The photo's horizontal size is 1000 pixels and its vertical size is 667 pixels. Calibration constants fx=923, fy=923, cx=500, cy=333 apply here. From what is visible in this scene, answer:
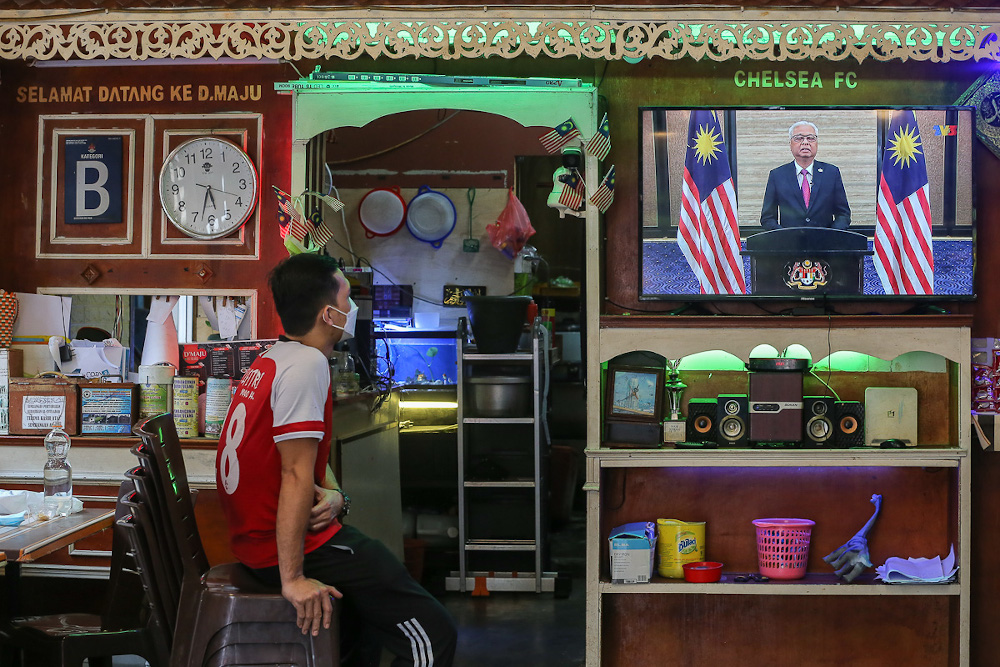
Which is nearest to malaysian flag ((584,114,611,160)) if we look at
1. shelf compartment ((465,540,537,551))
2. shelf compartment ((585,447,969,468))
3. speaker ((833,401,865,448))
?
shelf compartment ((585,447,969,468))

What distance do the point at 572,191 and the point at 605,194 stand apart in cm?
16

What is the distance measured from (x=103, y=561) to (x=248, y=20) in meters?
2.55

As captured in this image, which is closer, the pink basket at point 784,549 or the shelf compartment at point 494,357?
the pink basket at point 784,549

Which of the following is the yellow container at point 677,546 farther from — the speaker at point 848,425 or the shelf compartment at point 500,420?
the shelf compartment at point 500,420

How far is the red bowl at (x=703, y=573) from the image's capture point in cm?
391

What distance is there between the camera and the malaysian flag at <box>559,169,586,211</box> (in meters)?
4.20

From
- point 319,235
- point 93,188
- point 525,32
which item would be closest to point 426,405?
point 319,235

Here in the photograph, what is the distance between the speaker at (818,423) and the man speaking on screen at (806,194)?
797mm

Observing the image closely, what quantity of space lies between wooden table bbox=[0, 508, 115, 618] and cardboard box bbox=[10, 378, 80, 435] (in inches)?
37.4

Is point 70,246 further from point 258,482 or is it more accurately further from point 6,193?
point 258,482

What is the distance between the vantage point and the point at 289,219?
169 inches

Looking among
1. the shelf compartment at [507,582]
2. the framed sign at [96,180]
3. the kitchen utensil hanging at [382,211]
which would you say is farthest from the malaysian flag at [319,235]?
the kitchen utensil hanging at [382,211]

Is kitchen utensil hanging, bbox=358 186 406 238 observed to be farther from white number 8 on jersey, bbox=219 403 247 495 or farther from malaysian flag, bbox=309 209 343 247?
white number 8 on jersey, bbox=219 403 247 495

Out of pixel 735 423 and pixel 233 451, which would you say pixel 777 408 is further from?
pixel 233 451
